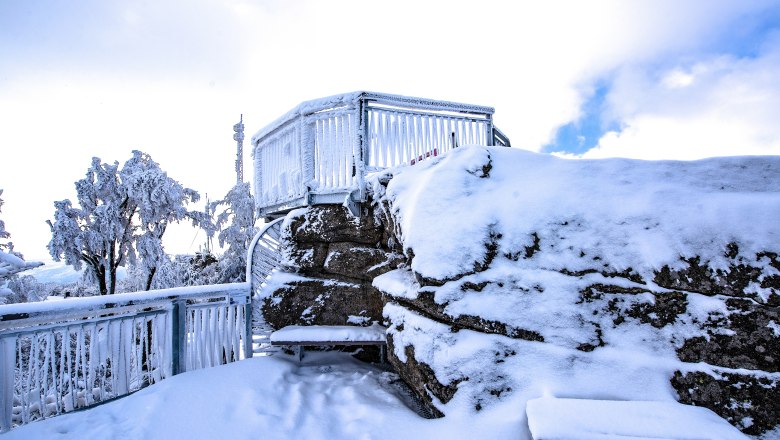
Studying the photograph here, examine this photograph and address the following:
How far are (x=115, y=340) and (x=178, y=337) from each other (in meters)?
0.73

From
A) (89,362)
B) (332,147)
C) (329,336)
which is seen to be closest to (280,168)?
(332,147)

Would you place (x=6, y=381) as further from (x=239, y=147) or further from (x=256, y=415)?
(x=239, y=147)

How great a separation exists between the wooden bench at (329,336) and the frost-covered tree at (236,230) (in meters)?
11.5

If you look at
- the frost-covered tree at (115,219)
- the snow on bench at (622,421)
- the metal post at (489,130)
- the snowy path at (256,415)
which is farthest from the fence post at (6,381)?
the frost-covered tree at (115,219)

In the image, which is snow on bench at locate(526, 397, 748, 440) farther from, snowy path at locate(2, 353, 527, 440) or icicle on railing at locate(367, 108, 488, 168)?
icicle on railing at locate(367, 108, 488, 168)

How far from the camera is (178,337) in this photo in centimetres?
444

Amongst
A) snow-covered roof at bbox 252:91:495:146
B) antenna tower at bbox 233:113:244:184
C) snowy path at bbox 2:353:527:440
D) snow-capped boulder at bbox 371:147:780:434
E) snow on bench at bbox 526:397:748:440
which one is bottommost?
snowy path at bbox 2:353:527:440

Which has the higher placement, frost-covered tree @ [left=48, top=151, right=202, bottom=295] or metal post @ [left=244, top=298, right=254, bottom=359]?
frost-covered tree @ [left=48, top=151, right=202, bottom=295]

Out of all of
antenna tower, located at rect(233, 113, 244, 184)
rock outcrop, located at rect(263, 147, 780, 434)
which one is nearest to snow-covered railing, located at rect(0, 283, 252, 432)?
rock outcrop, located at rect(263, 147, 780, 434)

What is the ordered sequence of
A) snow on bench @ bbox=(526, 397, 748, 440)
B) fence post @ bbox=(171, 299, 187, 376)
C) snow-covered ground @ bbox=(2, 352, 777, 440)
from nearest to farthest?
snow on bench @ bbox=(526, 397, 748, 440), snow-covered ground @ bbox=(2, 352, 777, 440), fence post @ bbox=(171, 299, 187, 376)

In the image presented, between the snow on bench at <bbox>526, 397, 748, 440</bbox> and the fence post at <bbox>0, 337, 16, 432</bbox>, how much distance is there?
4.26 m

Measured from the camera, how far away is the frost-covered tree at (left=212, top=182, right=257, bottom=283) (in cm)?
1600

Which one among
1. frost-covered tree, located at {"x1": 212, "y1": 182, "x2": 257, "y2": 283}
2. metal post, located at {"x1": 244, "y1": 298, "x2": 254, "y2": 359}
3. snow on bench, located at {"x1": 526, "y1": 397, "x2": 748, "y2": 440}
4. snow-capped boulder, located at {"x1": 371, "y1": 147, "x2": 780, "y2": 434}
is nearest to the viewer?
snow on bench, located at {"x1": 526, "y1": 397, "x2": 748, "y2": 440}

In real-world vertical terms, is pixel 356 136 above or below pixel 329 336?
above
